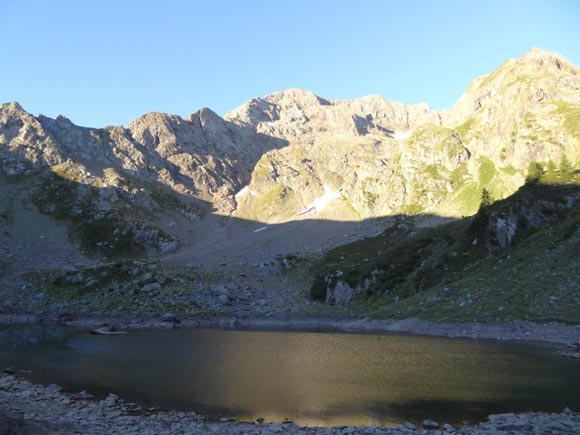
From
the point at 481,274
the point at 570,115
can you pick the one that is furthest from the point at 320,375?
the point at 570,115

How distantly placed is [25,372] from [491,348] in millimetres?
59927

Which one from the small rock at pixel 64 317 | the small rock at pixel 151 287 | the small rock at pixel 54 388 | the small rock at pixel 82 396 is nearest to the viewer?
the small rock at pixel 82 396

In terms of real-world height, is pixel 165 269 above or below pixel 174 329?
above

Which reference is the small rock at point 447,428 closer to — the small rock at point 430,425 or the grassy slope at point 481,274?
the small rock at point 430,425

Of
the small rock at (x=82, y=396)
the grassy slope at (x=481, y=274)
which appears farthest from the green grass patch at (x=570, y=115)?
the small rock at (x=82, y=396)

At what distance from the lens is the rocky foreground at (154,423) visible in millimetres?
29281

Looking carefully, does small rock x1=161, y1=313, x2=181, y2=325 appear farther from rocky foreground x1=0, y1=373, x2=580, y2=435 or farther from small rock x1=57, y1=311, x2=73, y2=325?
rocky foreground x1=0, y1=373, x2=580, y2=435

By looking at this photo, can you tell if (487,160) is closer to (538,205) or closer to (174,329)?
(538,205)

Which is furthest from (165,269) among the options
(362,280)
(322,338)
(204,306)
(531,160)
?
(531,160)

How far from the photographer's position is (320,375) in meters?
50.4

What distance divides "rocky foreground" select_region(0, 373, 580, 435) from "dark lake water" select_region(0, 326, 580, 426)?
7.80 feet

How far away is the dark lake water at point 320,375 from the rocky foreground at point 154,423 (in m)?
2.38

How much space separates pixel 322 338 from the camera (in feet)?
275

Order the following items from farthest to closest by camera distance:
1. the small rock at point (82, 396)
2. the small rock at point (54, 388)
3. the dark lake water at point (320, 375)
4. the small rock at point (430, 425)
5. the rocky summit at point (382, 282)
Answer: the small rock at point (54, 388), the small rock at point (82, 396), the dark lake water at point (320, 375), the rocky summit at point (382, 282), the small rock at point (430, 425)
